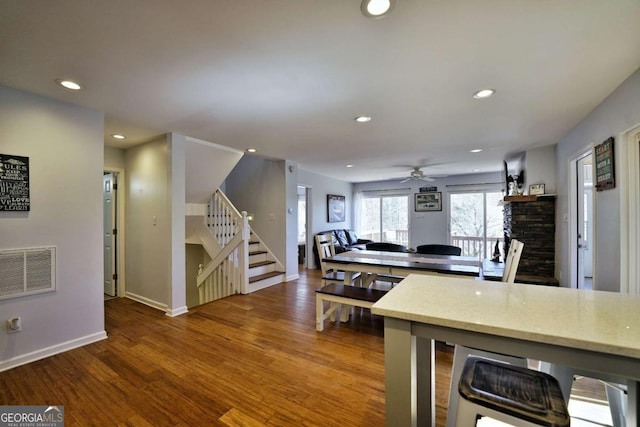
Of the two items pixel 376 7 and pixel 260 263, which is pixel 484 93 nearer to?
pixel 376 7

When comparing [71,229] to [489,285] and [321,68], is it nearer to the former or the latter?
[321,68]

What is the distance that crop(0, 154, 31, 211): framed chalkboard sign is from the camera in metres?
2.16

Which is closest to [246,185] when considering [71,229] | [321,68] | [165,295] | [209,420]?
[165,295]

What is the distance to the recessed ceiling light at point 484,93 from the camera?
2.24m

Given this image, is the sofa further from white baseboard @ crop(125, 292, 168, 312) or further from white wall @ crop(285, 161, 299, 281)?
white baseboard @ crop(125, 292, 168, 312)

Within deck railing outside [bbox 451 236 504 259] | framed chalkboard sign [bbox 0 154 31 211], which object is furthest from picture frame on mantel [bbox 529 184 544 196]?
framed chalkboard sign [bbox 0 154 31 211]

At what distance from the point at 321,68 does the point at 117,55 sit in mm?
1327

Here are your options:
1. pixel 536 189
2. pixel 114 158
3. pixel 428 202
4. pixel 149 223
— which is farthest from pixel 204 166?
pixel 428 202

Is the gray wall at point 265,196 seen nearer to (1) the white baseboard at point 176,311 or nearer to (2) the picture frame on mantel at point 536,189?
(1) the white baseboard at point 176,311

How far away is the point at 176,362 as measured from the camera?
7.51ft

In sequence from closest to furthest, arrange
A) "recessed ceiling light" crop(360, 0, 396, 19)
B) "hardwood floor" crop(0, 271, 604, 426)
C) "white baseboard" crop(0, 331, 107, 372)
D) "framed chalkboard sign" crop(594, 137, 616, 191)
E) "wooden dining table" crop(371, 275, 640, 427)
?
"wooden dining table" crop(371, 275, 640, 427) → "recessed ceiling light" crop(360, 0, 396, 19) → "hardwood floor" crop(0, 271, 604, 426) → "white baseboard" crop(0, 331, 107, 372) → "framed chalkboard sign" crop(594, 137, 616, 191)

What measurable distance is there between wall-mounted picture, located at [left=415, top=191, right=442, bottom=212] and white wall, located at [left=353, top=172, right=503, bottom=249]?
0.09m

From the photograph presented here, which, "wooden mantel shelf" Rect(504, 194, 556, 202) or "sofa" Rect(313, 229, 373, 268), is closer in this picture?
"wooden mantel shelf" Rect(504, 194, 556, 202)

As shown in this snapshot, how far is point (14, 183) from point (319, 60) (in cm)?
268
